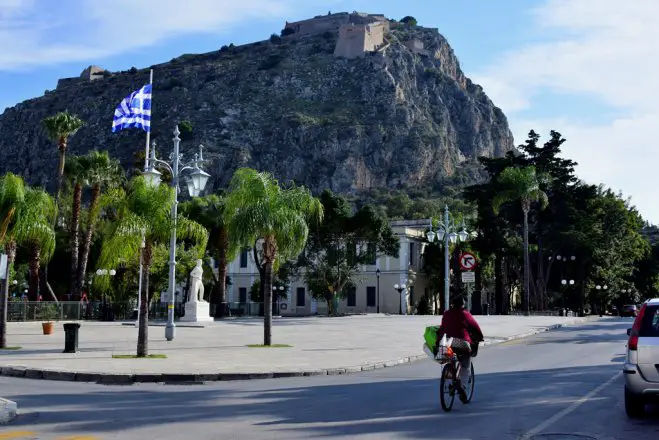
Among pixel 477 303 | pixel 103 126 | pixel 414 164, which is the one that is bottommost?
pixel 477 303

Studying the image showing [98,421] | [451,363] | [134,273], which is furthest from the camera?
[134,273]

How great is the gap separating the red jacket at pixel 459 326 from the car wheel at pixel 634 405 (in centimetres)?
208

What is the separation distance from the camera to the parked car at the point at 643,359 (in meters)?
8.98

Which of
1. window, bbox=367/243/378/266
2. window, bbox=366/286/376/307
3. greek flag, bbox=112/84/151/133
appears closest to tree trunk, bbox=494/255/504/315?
window, bbox=366/286/376/307

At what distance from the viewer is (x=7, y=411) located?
9227 millimetres

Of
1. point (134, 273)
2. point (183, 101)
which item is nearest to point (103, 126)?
point (183, 101)

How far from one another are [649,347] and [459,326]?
2539mm

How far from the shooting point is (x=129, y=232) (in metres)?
17.4

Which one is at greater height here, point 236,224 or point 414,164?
point 414,164

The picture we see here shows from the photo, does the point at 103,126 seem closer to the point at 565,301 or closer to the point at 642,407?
the point at 565,301

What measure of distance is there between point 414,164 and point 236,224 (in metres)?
134

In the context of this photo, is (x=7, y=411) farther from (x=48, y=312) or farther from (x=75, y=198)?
(x=75, y=198)

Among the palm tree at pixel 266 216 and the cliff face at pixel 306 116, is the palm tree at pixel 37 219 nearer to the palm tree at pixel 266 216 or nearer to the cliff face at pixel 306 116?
the palm tree at pixel 266 216

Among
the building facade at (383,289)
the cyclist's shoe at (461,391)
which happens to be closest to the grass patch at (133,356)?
the cyclist's shoe at (461,391)
